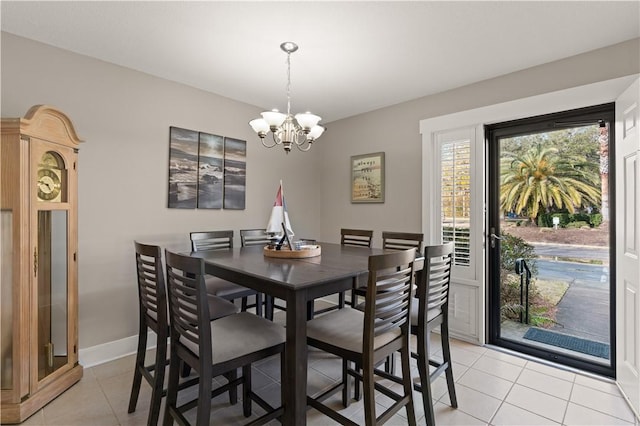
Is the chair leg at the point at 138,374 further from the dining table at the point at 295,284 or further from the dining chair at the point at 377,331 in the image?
the dining chair at the point at 377,331

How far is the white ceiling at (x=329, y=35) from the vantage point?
6.56 ft

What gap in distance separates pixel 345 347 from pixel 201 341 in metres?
0.70

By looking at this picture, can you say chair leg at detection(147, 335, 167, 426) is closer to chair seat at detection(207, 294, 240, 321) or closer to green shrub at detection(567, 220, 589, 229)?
chair seat at detection(207, 294, 240, 321)

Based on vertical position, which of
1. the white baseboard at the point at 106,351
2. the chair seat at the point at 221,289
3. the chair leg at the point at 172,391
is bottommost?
the white baseboard at the point at 106,351

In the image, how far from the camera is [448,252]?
6.47ft

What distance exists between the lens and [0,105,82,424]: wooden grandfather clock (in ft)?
6.36

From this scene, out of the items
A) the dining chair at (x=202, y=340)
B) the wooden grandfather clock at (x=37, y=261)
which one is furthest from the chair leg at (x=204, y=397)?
the wooden grandfather clock at (x=37, y=261)

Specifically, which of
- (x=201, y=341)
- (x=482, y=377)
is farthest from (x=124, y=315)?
(x=482, y=377)

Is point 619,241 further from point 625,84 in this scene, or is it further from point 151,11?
point 151,11

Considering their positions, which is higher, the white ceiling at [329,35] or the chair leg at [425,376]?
the white ceiling at [329,35]

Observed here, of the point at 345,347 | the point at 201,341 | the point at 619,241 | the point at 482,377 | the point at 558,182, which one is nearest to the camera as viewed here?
the point at 201,341

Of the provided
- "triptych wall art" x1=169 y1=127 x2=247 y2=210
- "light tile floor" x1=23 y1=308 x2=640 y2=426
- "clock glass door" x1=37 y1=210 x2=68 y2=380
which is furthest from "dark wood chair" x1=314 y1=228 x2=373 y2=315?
"clock glass door" x1=37 y1=210 x2=68 y2=380

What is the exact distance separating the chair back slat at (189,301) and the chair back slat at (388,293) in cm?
75

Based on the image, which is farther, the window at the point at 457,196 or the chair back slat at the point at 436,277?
the window at the point at 457,196
